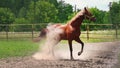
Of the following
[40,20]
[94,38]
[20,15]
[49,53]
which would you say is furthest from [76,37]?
A: [20,15]

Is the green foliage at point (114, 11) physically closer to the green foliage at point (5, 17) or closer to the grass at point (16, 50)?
the green foliage at point (5, 17)

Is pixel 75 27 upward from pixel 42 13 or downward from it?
upward

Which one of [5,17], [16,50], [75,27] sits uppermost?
[75,27]

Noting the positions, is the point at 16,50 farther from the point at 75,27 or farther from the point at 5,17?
the point at 5,17

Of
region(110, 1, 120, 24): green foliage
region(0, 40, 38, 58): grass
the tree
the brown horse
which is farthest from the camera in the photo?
region(110, 1, 120, 24): green foliage

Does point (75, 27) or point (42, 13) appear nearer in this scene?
point (75, 27)

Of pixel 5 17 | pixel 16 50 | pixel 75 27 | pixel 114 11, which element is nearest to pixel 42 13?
pixel 5 17

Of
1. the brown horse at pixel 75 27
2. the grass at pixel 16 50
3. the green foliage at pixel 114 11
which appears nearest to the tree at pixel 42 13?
the green foliage at pixel 114 11

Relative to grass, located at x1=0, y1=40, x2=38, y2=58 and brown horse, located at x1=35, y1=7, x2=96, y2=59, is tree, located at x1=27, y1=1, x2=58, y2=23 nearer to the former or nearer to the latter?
grass, located at x1=0, y1=40, x2=38, y2=58

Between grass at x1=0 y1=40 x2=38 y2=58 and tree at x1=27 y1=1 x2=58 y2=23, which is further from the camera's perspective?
tree at x1=27 y1=1 x2=58 y2=23

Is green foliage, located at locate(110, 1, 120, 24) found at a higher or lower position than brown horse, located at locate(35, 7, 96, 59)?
lower

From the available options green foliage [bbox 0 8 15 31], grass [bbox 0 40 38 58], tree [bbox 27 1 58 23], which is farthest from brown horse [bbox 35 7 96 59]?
green foliage [bbox 0 8 15 31]

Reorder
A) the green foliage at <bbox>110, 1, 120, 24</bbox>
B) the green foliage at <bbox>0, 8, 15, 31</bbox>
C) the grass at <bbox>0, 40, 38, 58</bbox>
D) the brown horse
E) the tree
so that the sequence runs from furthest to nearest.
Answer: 1. the green foliage at <bbox>110, 1, 120, 24</bbox>
2. the tree
3. the green foliage at <bbox>0, 8, 15, 31</bbox>
4. the grass at <bbox>0, 40, 38, 58</bbox>
5. the brown horse

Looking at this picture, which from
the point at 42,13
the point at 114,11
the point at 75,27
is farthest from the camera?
the point at 114,11
